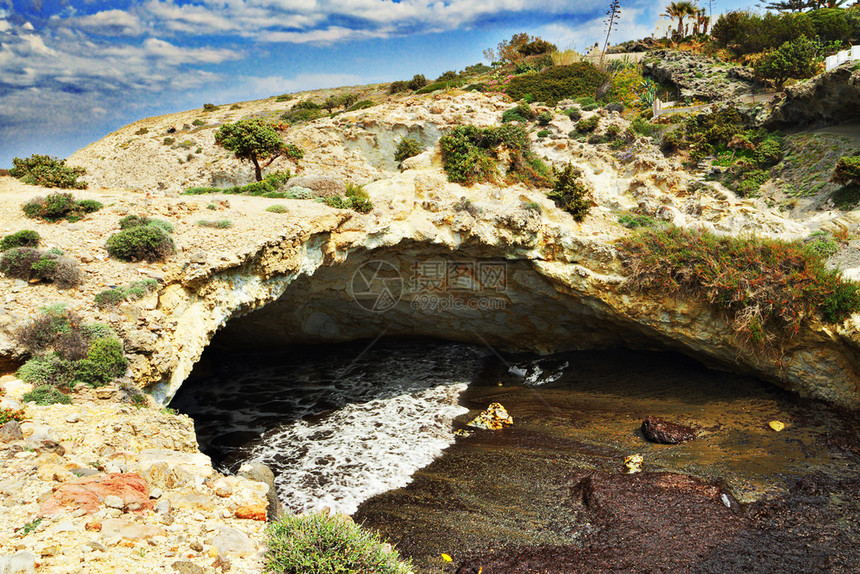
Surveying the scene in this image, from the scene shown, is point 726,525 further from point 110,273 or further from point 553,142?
point 553,142

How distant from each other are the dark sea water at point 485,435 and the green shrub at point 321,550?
11.0ft

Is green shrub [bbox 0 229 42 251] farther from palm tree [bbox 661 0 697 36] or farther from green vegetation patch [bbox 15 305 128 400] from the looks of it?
palm tree [bbox 661 0 697 36]

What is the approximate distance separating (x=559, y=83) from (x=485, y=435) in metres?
27.8

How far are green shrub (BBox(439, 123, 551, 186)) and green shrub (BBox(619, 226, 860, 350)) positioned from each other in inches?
235

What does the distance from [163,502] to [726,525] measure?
11.5m

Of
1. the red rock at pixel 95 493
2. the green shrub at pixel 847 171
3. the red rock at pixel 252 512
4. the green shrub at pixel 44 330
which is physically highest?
the green shrub at pixel 847 171

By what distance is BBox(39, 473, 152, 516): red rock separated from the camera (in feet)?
18.0

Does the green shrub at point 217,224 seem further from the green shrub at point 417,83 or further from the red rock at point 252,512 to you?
the green shrub at point 417,83

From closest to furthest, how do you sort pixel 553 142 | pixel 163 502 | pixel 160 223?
pixel 163 502
pixel 160 223
pixel 553 142

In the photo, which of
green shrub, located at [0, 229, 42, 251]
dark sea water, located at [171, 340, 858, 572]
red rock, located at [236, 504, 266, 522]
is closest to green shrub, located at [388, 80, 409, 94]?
dark sea water, located at [171, 340, 858, 572]

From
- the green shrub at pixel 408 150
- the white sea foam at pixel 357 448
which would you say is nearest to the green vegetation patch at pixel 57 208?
the white sea foam at pixel 357 448

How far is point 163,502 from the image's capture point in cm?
600

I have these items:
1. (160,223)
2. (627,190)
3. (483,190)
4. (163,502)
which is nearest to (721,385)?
(627,190)

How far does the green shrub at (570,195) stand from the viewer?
59.5 ft
